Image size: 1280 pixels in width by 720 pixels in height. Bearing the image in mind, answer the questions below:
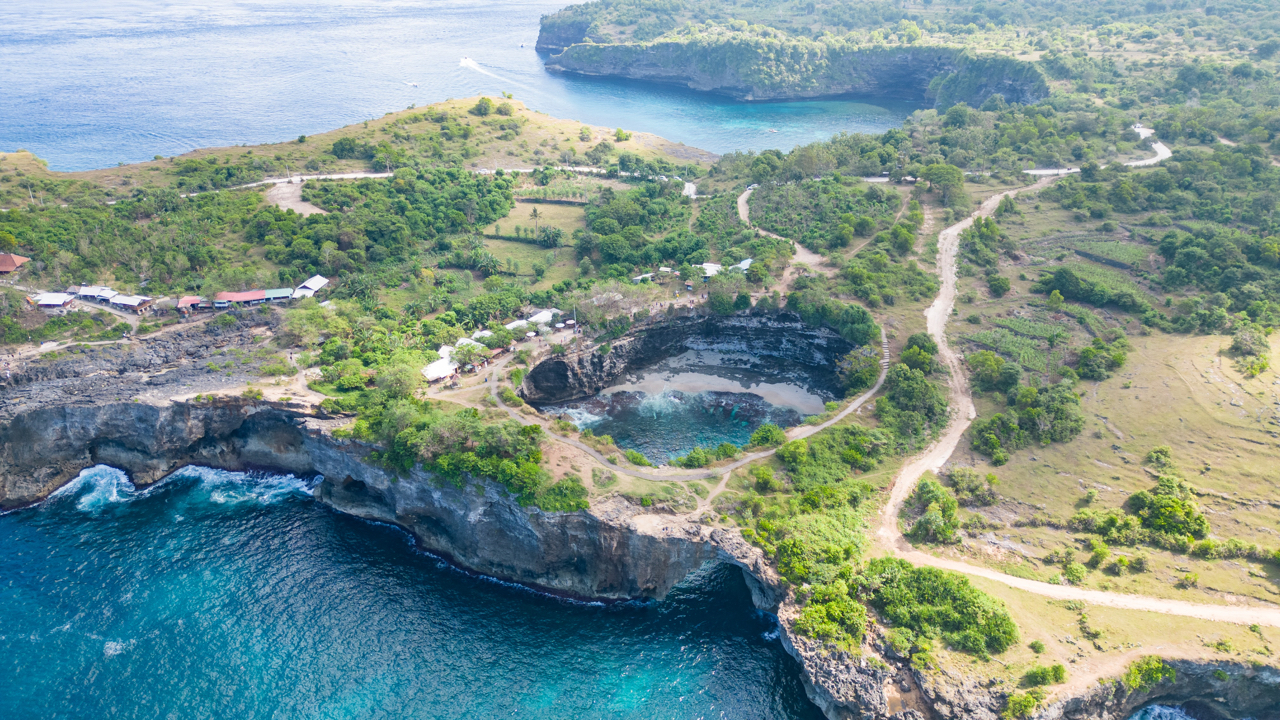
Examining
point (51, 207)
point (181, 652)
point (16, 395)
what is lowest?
point (181, 652)

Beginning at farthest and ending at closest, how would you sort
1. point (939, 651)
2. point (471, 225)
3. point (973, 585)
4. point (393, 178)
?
point (393, 178) → point (471, 225) → point (973, 585) → point (939, 651)

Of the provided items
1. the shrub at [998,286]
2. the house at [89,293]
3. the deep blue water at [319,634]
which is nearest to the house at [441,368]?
the deep blue water at [319,634]

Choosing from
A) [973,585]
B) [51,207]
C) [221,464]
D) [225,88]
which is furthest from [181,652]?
[225,88]

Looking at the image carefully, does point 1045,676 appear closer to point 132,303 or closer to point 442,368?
point 442,368

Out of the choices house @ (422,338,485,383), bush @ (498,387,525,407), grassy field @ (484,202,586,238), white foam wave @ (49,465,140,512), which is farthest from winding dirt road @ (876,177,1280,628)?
white foam wave @ (49,465,140,512)

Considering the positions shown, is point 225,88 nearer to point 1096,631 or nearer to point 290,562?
point 290,562

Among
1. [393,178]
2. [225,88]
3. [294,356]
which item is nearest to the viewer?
[294,356]

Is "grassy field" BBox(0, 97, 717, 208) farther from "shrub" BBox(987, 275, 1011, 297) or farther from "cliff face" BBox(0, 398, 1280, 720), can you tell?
"shrub" BBox(987, 275, 1011, 297)

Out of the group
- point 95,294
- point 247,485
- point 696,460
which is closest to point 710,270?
point 696,460
